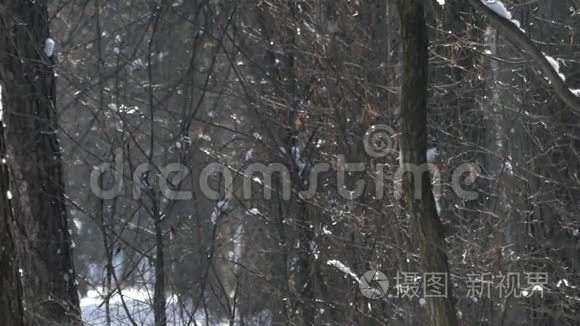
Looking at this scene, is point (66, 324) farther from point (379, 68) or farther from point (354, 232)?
point (379, 68)

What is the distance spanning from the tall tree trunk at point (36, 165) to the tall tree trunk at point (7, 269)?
4190 millimetres

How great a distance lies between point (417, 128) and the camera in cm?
450

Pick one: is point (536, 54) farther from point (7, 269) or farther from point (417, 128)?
point (7, 269)

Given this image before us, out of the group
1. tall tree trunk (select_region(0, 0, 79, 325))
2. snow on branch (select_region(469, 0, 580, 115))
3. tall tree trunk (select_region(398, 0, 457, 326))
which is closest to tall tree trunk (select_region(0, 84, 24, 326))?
tall tree trunk (select_region(398, 0, 457, 326))

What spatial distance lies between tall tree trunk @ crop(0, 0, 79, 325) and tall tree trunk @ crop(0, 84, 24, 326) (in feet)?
13.7

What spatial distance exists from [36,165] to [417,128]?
4366mm

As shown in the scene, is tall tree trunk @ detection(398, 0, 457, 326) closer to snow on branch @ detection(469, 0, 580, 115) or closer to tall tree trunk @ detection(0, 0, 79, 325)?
snow on branch @ detection(469, 0, 580, 115)

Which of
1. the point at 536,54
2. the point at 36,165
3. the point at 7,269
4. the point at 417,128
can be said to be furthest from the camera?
the point at 36,165

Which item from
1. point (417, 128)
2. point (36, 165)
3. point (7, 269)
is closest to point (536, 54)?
point (417, 128)

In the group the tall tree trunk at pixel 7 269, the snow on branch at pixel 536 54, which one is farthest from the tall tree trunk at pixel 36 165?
the snow on branch at pixel 536 54

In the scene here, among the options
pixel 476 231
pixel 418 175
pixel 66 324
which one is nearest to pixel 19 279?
pixel 418 175

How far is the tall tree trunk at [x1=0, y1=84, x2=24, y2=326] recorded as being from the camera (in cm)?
341

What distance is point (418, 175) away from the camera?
14.6 ft

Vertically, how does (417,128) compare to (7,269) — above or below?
above
